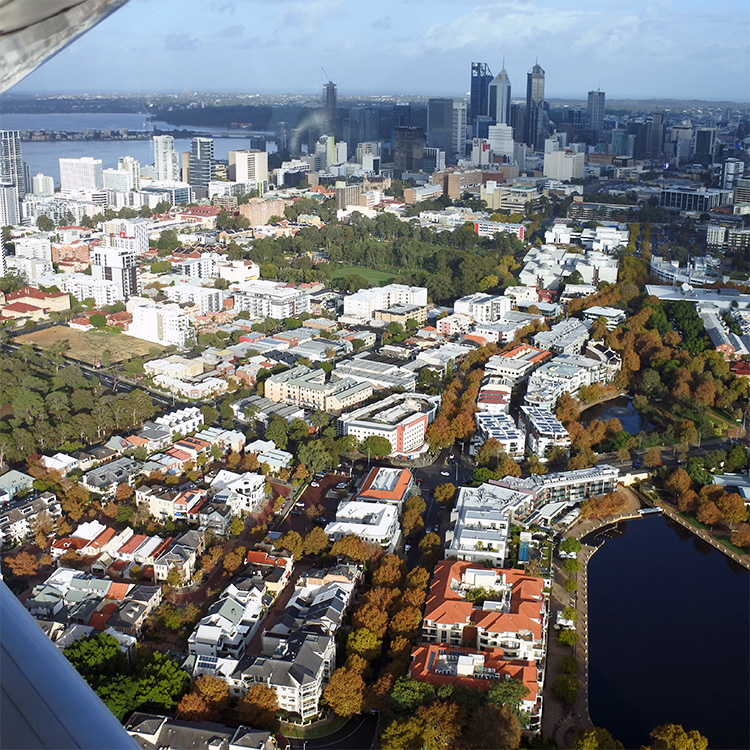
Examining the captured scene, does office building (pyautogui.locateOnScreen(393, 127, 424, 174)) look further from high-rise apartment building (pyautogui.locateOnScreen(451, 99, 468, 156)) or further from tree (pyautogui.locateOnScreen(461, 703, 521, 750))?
tree (pyautogui.locateOnScreen(461, 703, 521, 750))

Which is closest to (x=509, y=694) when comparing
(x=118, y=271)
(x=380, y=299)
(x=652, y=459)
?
(x=652, y=459)

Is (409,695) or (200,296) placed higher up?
(200,296)

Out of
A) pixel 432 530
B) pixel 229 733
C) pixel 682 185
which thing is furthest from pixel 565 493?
pixel 682 185

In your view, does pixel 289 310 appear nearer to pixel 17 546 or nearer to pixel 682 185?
pixel 17 546

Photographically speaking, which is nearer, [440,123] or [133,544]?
[133,544]

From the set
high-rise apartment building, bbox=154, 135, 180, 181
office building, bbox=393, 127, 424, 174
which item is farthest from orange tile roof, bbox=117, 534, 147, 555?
office building, bbox=393, 127, 424, 174

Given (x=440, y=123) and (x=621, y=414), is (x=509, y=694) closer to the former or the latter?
(x=621, y=414)

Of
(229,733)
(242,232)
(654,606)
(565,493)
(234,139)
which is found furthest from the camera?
(234,139)
